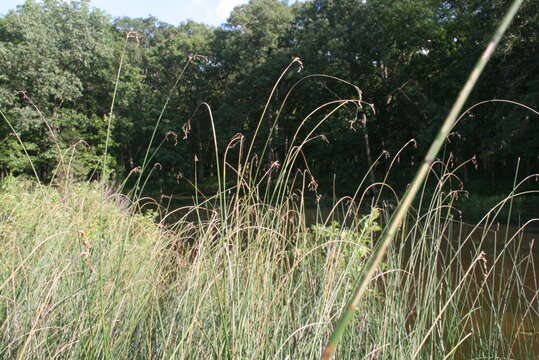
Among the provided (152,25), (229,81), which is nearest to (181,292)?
(229,81)

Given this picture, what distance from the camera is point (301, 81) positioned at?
19109 millimetres

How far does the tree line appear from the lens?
14.5 m

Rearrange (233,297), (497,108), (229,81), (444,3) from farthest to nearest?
(229,81) < (444,3) < (497,108) < (233,297)

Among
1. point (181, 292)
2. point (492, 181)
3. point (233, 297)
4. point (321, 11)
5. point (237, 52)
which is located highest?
point (321, 11)

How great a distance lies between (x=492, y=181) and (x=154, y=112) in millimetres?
16358

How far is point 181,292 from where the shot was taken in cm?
187

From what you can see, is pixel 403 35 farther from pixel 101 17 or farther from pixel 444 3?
pixel 101 17

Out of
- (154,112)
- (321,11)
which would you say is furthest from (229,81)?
(321,11)

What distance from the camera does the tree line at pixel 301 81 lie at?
14539mm

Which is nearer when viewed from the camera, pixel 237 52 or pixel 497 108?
pixel 497 108

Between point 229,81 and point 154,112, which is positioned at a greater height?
point 229,81

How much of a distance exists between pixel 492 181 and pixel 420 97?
5.13 meters

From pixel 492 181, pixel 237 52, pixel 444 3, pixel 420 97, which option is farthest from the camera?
pixel 237 52

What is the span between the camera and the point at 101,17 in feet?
67.5
